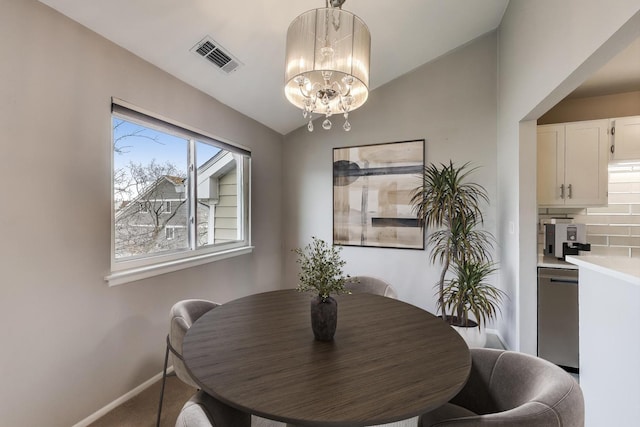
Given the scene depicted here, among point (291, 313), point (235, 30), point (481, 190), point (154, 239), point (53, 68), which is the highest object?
point (235, 30)

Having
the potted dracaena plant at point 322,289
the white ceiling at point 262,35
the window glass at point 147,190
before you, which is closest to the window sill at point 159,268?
the window glass at point 147,190

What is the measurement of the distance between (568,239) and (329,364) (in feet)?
8.62

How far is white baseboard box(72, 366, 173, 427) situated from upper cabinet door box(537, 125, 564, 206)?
362cm

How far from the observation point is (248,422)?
1.20m

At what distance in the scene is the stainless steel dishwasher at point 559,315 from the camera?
236 cm

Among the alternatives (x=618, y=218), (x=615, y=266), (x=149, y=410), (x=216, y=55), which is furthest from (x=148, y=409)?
(x=618, y=218)

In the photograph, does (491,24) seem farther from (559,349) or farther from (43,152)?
(43,152)

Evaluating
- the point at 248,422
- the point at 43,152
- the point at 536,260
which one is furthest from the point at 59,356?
the point at 536,260

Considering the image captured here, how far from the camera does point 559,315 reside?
2.37 m

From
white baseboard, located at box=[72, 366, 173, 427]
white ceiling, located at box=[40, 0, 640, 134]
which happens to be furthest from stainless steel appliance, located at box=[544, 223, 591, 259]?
white baseboard, located at box=[72, 366, 173, 427]

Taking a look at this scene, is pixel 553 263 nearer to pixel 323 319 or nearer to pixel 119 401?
pixel 323 319

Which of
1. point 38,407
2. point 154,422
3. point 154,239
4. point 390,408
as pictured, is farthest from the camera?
point 154,239

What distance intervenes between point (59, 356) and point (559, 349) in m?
3.54

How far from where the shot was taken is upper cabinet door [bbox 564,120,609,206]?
2.53 m
